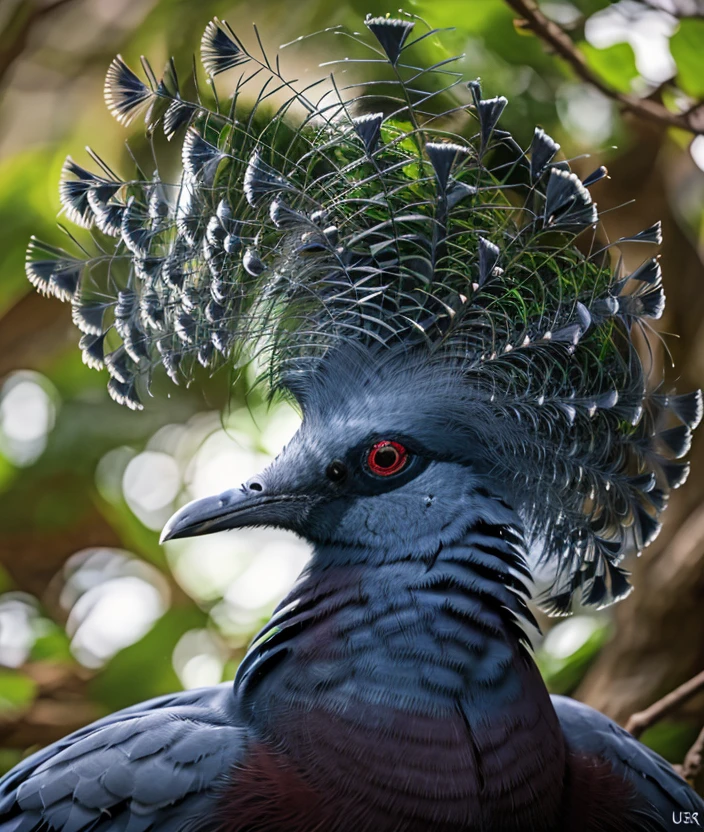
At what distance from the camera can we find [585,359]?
149 cm

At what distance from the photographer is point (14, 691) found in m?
2.50

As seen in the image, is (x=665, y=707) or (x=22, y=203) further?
(x=22, y=203)

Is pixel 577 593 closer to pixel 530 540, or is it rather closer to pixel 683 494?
pixel 530 540

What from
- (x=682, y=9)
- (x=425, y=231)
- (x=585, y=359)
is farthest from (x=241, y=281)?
(x=682, y=9)

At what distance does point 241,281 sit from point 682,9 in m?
1.16

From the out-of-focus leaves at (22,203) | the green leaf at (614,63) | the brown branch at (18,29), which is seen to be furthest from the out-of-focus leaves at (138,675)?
the green leaf at (614,63)

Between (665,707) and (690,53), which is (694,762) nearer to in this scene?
(665,707)

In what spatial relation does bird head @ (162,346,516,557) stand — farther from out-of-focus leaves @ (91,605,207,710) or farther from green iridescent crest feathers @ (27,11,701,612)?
out-of-focus leaves @ (91,605,207,710)

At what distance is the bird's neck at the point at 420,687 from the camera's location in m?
1.29

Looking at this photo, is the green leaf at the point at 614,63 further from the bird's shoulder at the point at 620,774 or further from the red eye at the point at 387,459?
the bird's shoulder at the point at 620,774

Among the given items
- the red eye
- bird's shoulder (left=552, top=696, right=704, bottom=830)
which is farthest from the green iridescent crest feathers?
bird's shoulder (left=552, top=696, right=704, bottom=830)

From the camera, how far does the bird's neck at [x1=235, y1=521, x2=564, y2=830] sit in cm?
129

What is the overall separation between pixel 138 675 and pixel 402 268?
1.71 m

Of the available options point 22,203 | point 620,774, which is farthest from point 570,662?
point 22,203
